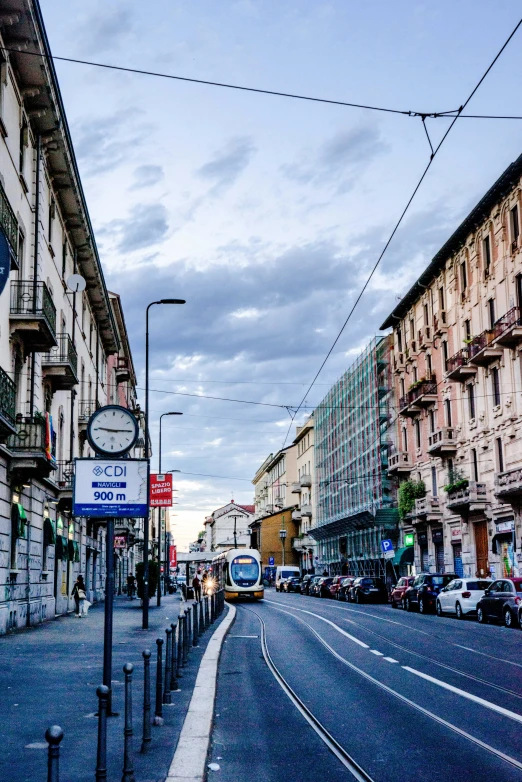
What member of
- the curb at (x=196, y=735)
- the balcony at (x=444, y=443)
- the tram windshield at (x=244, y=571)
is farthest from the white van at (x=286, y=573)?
A: the curb at (x=196, y=735)

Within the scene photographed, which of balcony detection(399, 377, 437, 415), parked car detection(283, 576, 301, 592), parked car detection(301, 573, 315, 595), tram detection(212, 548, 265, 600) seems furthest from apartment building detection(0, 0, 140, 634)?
parked car detection(283, 576, 301, 592)

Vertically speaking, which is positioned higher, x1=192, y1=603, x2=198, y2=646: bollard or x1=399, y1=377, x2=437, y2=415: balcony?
x1=399, y1=377, x2=437, y2=415: balcony

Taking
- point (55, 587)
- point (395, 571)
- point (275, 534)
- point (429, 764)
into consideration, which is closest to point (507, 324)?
point (55, 587)

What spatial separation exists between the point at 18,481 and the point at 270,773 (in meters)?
18.5

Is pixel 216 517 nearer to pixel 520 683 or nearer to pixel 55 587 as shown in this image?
pixel 55 587

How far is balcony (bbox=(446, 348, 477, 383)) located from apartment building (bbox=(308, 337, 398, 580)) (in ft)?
56.5

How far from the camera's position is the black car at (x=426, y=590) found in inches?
1474

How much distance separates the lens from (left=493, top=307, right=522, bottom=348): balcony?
38906 mm

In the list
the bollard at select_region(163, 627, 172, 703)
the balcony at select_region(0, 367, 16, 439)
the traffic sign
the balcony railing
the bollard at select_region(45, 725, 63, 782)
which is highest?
the balcony railing

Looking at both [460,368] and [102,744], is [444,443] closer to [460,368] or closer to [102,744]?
[460,368]

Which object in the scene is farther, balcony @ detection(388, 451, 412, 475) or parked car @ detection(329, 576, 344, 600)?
balcony @ detection(388, 451, 412, 475)

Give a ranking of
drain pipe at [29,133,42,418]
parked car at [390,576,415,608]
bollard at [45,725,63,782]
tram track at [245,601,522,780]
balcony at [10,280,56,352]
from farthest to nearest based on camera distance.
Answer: parked car at [390,576,415,608], drain pipe at [29,133,42,418], balcony at [10,280,56,352], tram track at [245,601,522,780], bollard at [45,725,63,782]

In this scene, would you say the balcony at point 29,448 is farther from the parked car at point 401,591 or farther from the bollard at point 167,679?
the parked car at point 401,591

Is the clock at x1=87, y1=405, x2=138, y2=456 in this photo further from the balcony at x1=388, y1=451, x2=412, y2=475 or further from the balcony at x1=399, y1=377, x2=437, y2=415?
the balcony at x1=388, y1=451, x2=412, y2=475
